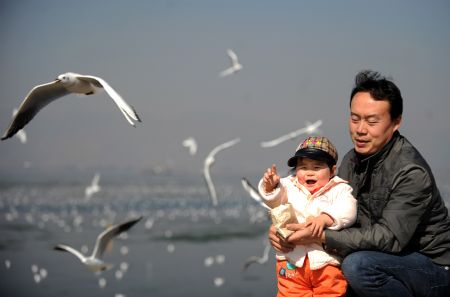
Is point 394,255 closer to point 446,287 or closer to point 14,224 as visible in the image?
point 446,287

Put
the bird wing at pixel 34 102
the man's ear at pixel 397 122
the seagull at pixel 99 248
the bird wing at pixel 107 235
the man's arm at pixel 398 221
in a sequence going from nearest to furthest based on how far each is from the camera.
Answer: the man's arm at pixel 398 221, the man's ear at pixel 397 122, the bird wing at pixel 34 102, the bird wing at pixel 107 235, the seagull at pixel 99 248

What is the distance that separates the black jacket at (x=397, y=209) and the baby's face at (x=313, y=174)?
0.18 meters

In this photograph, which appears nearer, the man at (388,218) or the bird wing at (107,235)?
the man at (388,218)

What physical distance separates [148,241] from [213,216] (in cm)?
540

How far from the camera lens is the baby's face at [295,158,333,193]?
11.3ft

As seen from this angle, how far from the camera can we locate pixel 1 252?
610 inches

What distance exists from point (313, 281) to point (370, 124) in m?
0.71

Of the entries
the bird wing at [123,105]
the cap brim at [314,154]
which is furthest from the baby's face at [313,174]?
the bird wing at [123,105]

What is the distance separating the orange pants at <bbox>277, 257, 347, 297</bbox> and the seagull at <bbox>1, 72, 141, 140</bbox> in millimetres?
1828

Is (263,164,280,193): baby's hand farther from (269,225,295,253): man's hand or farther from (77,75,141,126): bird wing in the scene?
(77,75,141,126): bird wing

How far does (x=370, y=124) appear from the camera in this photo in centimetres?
343

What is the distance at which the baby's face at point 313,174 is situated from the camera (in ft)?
11.3

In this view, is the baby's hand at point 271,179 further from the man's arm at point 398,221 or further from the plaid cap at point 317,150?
the man's arm at point 398,221

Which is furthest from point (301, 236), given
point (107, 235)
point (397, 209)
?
point (107, 235)
